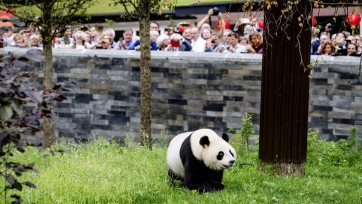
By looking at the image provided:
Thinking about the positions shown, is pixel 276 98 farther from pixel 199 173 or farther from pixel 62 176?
pixel 62 176

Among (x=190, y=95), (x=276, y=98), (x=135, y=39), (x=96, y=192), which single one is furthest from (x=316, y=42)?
(x=96, y=192)

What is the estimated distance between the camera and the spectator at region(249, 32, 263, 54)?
51.0ft

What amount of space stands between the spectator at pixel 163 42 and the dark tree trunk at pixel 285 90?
7.48 metres

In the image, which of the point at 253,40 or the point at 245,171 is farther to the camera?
the point at 253,40

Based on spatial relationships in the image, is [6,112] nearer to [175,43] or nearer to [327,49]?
[327,49]

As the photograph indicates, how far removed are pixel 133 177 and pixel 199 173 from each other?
1.01 metres

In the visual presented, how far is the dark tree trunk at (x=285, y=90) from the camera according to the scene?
9516mm

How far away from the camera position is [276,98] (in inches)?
380

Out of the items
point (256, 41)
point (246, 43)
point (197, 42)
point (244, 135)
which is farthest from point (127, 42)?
point (244, 135)

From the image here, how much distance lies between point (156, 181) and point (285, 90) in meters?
2.20

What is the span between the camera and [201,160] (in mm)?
8406

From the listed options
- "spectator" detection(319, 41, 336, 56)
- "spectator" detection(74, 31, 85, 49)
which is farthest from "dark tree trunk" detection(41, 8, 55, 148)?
"spectator" detection(319, 41, 336, 56)

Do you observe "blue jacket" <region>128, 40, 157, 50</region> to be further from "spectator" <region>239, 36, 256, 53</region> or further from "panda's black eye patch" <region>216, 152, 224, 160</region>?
"panda's black eye patch" <region>216, 152, 224, 160</region>

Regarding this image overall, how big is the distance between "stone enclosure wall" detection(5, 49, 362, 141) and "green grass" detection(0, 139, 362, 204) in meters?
3.30
